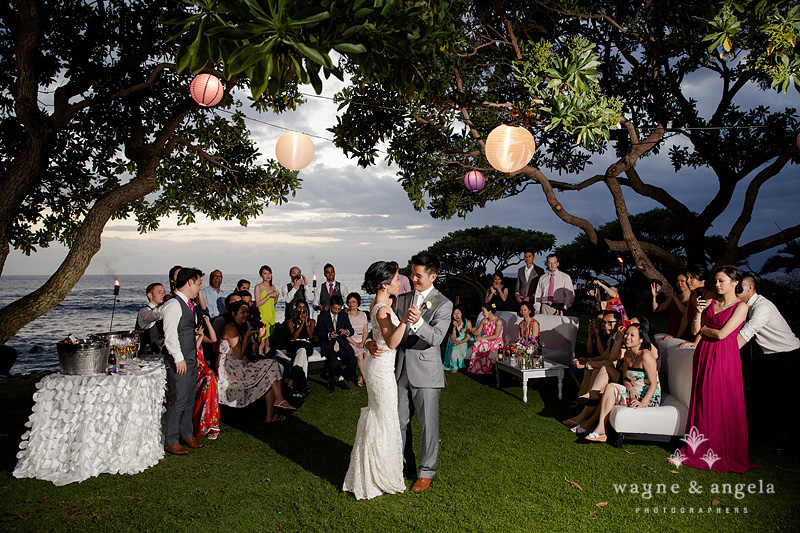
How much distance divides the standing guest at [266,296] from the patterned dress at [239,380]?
250cm

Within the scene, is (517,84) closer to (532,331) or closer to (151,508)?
(532,331)

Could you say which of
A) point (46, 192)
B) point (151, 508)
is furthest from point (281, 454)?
point (46, 192)

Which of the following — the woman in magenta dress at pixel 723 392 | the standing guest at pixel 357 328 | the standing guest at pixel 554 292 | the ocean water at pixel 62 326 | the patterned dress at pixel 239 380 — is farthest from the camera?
the ocean water at pixel 62 326

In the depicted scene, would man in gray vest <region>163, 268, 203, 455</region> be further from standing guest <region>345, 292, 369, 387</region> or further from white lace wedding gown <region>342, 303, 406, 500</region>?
standing guest <region>345, 292, 369, 387</region>

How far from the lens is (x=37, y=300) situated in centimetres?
646

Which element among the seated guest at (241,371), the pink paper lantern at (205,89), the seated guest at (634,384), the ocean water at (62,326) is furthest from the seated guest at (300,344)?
the ocean water at (62,326)

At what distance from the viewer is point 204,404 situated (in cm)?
524

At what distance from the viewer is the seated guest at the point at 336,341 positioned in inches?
301

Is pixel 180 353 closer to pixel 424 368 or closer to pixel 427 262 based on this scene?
pixel 424 368

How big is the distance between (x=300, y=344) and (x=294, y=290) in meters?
1.32

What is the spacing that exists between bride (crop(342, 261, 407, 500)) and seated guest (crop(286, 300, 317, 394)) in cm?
343

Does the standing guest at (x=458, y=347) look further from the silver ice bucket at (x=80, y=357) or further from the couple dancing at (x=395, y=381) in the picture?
the silver ice bucket at (x=80, y=357)

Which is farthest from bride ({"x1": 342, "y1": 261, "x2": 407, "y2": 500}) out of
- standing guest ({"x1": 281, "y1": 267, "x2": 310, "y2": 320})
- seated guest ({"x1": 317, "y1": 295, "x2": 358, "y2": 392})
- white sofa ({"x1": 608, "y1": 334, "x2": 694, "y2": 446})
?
standing guest ({"x1": 281, "y1": 267, "x2": 310, "y2": 320})

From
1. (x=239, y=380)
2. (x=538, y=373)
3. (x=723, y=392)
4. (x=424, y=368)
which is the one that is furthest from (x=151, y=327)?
(x=723, y=392)
